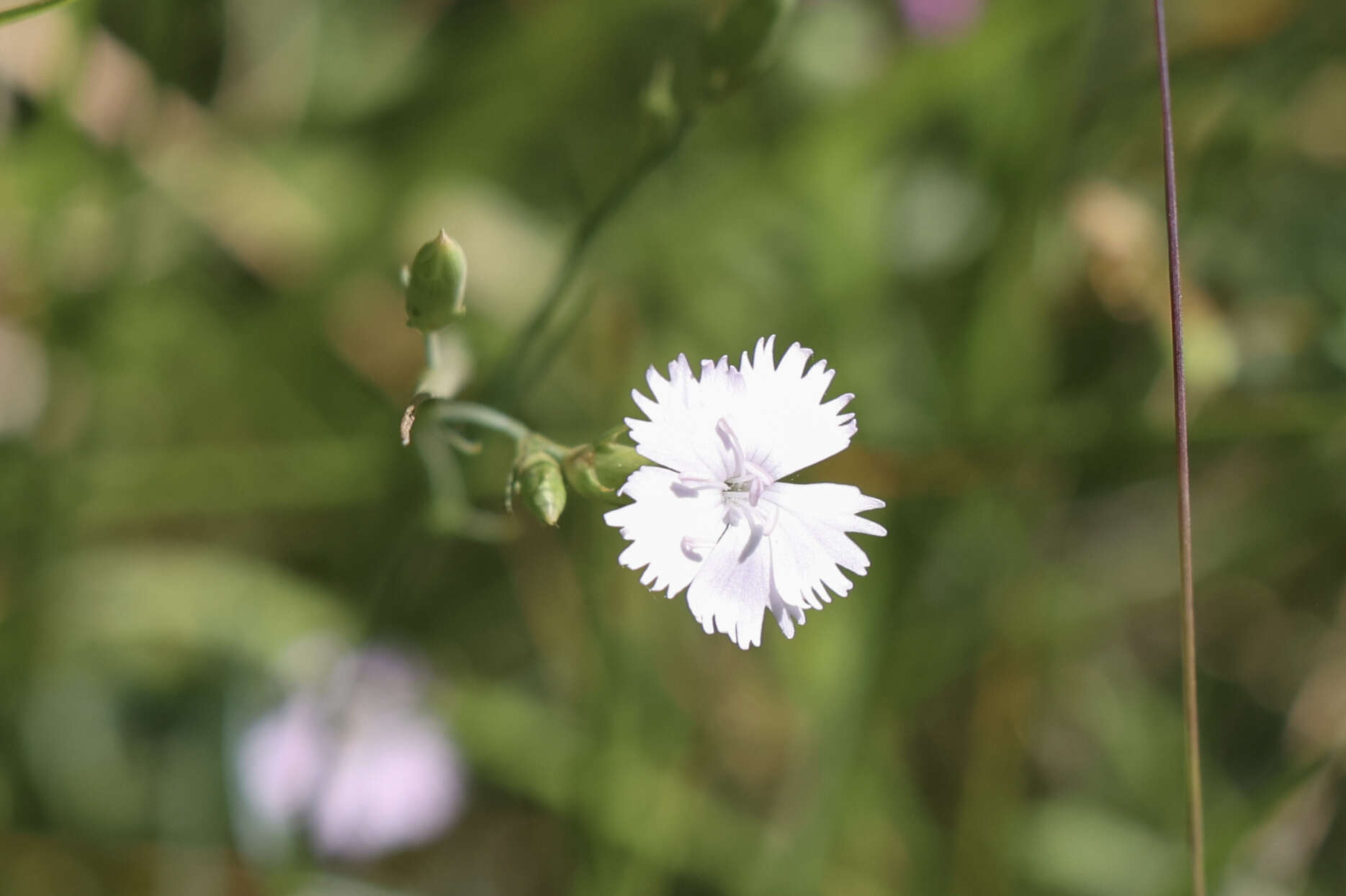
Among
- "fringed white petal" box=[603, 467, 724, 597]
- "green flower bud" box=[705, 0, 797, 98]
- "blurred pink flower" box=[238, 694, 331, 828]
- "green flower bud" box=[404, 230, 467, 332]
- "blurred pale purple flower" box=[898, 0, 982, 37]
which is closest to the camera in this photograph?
"fringed white petal" box=[603, 467, 724, 597]

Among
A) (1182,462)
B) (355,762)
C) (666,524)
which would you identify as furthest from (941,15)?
(355,762)

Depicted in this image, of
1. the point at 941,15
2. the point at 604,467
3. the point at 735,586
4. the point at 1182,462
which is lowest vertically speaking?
the point at 735,586

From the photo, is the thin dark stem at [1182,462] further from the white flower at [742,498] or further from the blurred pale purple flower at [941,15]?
the blurred pale purple flower at [941,15]

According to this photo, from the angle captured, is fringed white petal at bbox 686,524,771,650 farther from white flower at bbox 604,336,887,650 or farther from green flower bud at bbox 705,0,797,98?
green flower bud at bbox 705,0,797,98

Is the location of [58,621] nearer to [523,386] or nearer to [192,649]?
[192,649]

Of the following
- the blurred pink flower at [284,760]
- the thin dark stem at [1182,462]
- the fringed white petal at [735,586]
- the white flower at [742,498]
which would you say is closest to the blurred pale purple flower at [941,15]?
the thin dark stem at [1182,462]

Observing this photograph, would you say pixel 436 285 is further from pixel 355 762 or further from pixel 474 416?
pixel 355 762

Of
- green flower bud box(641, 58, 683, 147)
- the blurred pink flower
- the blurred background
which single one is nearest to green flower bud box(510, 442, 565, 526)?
green flower bud box(641, 58, 683, 147)
